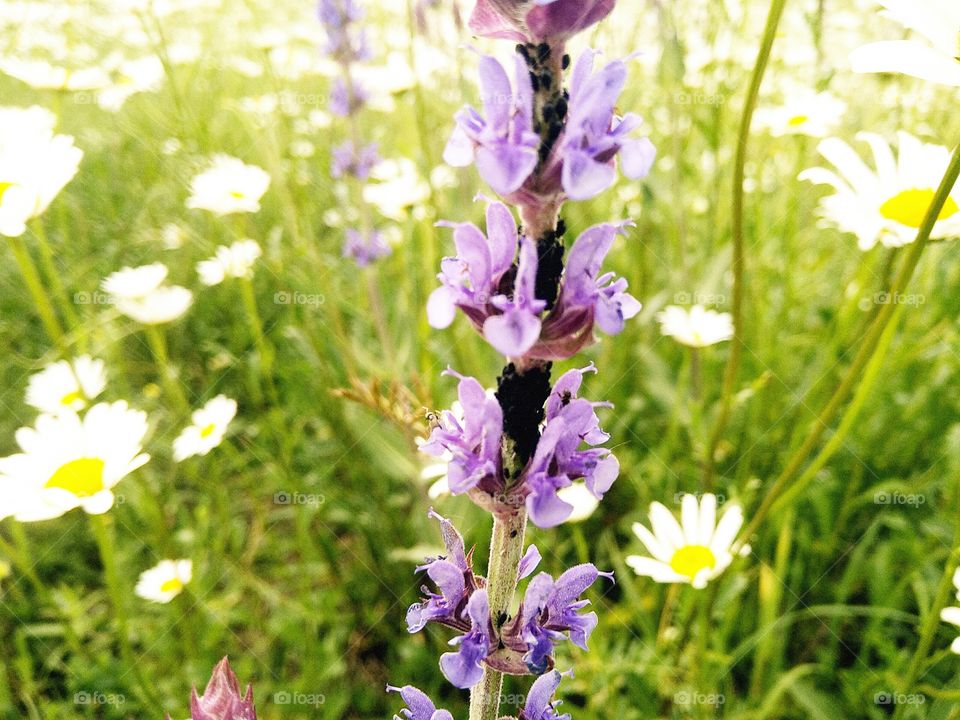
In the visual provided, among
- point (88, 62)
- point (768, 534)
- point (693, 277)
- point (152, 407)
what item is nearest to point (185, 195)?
point (152, 407)

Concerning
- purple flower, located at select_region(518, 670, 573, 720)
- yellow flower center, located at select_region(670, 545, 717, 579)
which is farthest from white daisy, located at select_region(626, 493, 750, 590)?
purple flower, located at select_region(518, 670, 573, 720)

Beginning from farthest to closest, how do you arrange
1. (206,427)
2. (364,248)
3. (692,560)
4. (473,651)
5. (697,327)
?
(364,248)
(697,327)
(206,427)
(692,560)
(473,651)

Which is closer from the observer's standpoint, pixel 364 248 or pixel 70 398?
pixel 70 398

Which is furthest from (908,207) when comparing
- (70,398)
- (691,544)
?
(70,398)

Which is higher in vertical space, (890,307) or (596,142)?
(596,142)

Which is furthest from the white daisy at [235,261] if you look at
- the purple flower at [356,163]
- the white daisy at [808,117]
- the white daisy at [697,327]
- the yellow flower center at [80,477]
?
the white daisy at [808,117]

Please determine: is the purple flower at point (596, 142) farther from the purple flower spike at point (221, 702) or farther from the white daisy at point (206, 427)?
the white daisy at point (206, 427)

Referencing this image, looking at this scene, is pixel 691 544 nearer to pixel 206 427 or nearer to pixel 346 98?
pixel 206 427

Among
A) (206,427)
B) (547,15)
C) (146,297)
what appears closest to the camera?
(547,15)
